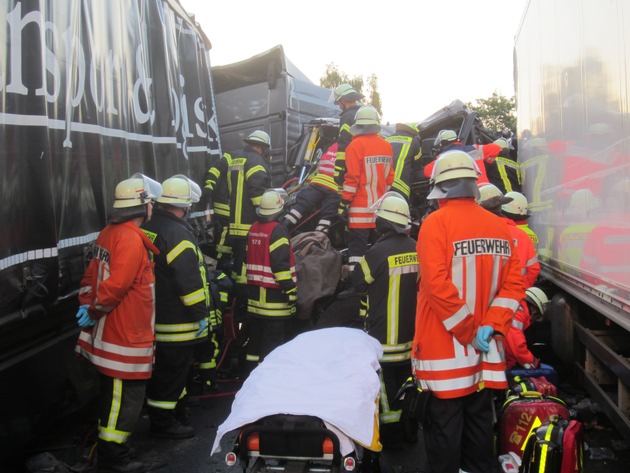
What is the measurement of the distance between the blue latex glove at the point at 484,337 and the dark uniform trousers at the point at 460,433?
0.27m

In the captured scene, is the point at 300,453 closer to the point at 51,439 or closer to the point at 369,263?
the point at 369,263

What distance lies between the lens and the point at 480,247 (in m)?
3.14

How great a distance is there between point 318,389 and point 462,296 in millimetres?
971

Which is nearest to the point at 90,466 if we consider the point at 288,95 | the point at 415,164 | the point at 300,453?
the point at 300,453

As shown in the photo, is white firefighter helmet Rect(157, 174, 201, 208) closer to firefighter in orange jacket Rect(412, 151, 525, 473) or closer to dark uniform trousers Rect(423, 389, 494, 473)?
firefighter in orange jacket Rect(412, 151, 525, 473)

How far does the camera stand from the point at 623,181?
282cm

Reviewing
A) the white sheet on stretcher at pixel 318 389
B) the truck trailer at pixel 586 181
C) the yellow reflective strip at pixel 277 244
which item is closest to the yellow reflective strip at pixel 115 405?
the white sheet on stretcher at pixel 318 389

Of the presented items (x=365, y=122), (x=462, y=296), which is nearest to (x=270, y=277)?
(x=365, y=122)

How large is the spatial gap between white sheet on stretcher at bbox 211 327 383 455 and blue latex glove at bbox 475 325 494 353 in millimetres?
558

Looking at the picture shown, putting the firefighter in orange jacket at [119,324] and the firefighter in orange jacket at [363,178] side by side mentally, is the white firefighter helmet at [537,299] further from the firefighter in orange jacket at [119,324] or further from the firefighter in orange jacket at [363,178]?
the firefighter in orange jacket at [119,324]

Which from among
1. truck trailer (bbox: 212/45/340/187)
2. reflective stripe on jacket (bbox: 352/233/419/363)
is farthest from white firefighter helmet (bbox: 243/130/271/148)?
reflective stripe on jacket (bbox: 352/233/419/363)

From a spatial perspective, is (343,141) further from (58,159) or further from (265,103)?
(58,159)

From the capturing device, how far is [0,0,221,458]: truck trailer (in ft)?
9.97

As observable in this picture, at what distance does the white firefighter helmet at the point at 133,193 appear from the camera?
3.94 m
